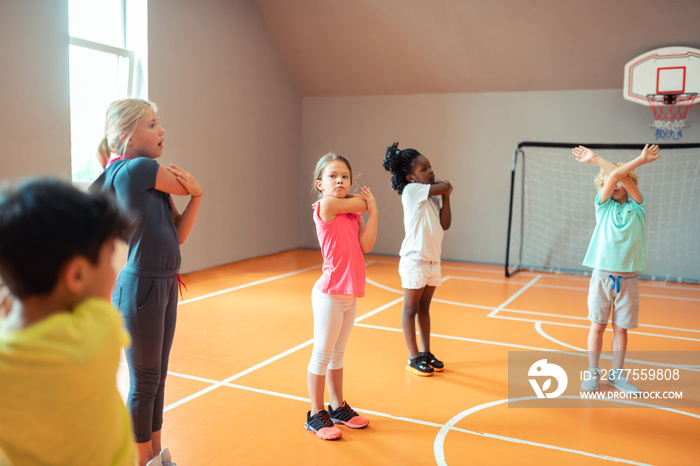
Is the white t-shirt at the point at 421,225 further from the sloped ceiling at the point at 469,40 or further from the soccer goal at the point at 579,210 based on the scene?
the sloped ceiling at the point at 469,40

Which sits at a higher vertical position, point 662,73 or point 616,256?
point 662,73

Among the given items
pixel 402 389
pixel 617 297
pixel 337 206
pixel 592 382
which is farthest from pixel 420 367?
pixel 337 206

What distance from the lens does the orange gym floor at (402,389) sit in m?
2.57

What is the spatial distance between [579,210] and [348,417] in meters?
5.73

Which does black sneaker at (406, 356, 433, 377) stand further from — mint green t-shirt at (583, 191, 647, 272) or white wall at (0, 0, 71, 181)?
white wall at (0, 0, 71, 181)

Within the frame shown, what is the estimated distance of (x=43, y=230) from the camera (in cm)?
94

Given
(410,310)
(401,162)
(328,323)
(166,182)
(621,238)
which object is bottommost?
(410,310)

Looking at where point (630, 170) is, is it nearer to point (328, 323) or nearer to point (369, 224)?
point (369, 224)

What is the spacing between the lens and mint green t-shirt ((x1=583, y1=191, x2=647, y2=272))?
10.6 ft

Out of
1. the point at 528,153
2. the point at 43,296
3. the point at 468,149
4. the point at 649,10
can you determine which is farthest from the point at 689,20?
the point at 43,296

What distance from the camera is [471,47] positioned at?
7457 mm

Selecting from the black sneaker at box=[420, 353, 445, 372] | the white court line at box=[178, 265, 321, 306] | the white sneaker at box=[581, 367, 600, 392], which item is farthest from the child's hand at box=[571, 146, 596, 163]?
the white court line at box=[178, 265, 321, 306]

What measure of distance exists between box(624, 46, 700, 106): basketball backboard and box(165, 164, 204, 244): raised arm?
6.19m

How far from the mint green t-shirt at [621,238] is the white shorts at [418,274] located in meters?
0.87
